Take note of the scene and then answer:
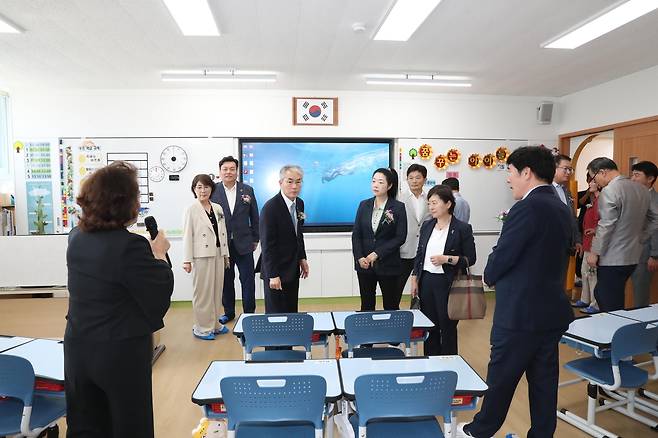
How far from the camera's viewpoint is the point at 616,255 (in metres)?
3.63

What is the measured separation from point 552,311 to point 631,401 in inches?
55.6

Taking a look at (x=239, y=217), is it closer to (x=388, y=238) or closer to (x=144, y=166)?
(x=144, y=166)

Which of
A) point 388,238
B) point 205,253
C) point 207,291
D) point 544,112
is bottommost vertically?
point 207,291

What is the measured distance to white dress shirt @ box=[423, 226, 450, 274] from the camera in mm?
2924

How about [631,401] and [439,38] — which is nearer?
[631,401]

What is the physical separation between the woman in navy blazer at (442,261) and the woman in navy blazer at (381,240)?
1.25 feet

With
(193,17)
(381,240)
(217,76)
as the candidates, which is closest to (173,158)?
(217,76)

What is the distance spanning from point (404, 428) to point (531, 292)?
2.78ft

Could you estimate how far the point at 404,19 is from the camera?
3.27 meters

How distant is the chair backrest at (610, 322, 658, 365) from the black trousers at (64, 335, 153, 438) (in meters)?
2.35

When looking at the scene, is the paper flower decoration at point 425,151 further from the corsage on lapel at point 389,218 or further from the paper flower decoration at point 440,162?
the corsage on lapel at point 389,218

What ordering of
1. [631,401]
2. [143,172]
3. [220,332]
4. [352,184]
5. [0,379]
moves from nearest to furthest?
[0,379], [631,401], [220,332], [143,172], [352,184]

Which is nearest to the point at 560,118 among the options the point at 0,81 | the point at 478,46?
the point at 478,46

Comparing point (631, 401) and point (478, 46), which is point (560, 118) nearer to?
point (478, 46)
